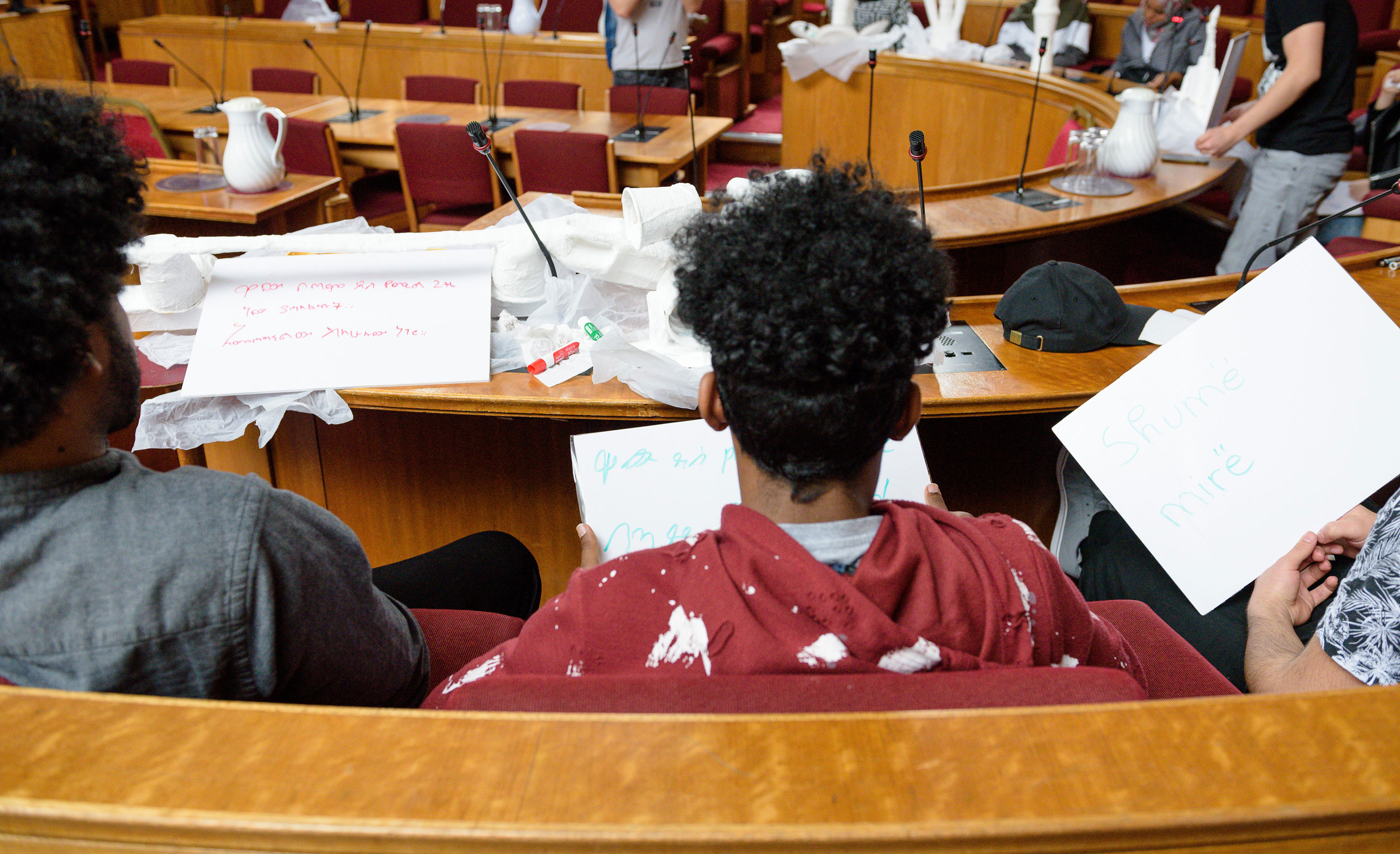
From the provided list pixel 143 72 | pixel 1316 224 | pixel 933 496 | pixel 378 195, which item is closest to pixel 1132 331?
pixel 1316 224

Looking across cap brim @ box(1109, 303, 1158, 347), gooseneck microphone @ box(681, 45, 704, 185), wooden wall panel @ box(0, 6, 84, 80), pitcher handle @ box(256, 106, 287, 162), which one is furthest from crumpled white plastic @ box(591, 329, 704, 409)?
wooden wall panel @ box(0, 6, 84, 80)

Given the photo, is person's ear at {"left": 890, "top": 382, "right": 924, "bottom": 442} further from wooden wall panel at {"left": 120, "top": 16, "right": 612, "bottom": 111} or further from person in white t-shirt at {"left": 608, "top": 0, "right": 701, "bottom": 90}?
wooden wall panel at {"left": 120, "top": 16, "right": 612, "bottom": 111}

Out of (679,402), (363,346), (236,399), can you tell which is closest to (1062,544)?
(679,402)

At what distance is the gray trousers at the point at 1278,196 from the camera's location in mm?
2771

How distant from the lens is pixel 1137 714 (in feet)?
1.92

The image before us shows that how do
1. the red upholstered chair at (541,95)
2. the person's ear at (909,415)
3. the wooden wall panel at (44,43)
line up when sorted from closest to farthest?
the person's ear at (909,415) < the red upholstered chair at (541,95) < the wooden wall panel at (44,43)

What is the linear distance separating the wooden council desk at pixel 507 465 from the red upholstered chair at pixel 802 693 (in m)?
0.86

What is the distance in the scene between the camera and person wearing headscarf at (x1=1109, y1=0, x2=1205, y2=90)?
434 cm

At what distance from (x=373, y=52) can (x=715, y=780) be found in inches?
236

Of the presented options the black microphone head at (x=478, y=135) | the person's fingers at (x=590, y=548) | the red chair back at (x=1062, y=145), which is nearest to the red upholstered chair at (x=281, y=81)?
the red chair back at (x=1062, y=145)

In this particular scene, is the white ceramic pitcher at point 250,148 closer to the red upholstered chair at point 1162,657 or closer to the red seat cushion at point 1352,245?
the red upholstered chair at point 1162,657

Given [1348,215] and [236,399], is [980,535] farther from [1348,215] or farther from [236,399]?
[1348,215]

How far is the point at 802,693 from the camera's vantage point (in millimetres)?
Result: 634

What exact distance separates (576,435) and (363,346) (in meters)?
0.40
